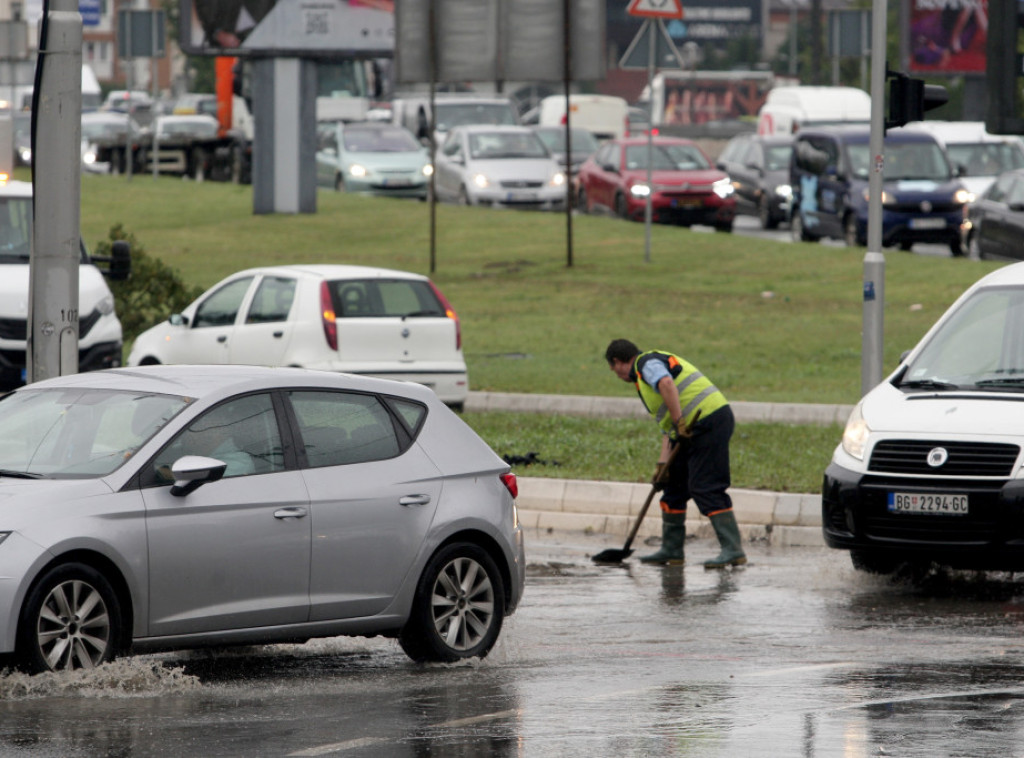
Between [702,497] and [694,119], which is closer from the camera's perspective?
[702,497]

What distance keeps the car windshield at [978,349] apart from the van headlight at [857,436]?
0.43 m

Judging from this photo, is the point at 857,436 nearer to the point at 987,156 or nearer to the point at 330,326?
the point at 330,326

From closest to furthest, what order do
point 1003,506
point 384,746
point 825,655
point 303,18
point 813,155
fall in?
point 384,746, point 825,655, point 1003,506, point 813,155, point 303,18

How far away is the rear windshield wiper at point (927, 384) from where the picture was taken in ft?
39.7

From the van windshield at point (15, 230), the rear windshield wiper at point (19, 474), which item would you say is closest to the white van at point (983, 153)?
the van windshield at point (15, 230)

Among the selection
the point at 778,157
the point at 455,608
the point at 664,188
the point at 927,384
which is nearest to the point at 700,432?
the point at 927,384

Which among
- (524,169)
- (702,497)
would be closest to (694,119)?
(524,169)

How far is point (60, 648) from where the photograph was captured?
8211mm

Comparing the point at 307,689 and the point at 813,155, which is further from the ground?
the point at 813,155

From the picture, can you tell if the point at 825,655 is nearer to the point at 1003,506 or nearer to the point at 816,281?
the point at 1003,506

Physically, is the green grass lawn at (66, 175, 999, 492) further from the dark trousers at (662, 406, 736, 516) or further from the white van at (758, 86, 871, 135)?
the white van at (758, 86, 871, 135)

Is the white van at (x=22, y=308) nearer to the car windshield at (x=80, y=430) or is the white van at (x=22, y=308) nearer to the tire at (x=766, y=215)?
the car windshield at (x=80, y=430)

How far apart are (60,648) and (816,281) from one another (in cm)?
2146

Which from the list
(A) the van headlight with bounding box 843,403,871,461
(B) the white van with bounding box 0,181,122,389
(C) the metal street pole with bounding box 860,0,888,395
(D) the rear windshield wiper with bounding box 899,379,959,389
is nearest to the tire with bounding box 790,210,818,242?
(B) the white van with bounding box 0,181,122,389
